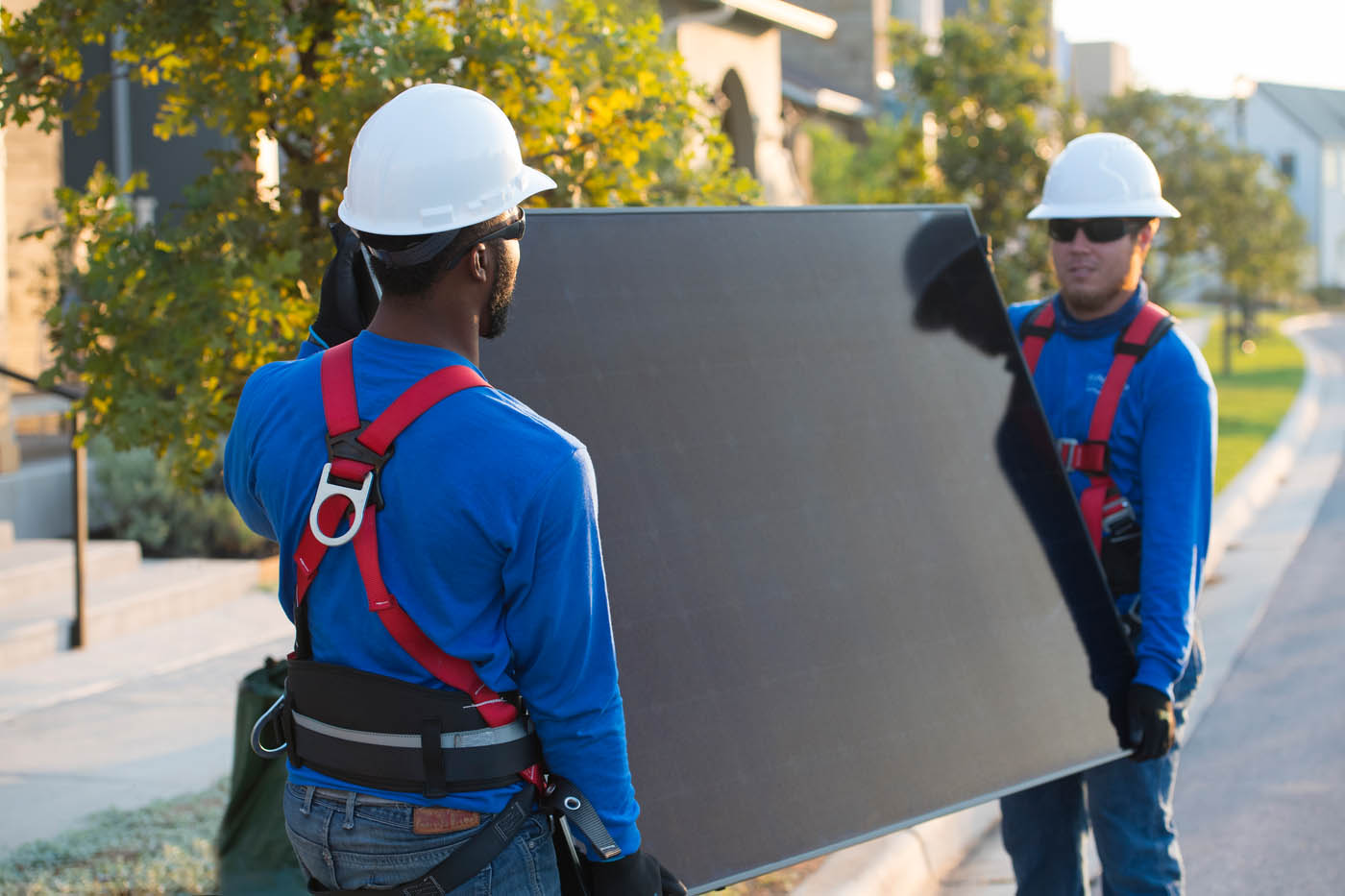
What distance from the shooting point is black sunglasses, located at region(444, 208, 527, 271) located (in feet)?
6.79

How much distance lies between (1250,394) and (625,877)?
25256 millimetres

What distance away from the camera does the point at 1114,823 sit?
362cm

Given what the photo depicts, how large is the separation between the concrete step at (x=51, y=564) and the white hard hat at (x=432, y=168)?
6484 millimetres

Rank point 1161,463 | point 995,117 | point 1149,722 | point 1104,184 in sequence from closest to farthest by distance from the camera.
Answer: point 1149,722 → point 1161,463 → point 1104,184 → point 995,117

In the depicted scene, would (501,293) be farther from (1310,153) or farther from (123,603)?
(1310,153)

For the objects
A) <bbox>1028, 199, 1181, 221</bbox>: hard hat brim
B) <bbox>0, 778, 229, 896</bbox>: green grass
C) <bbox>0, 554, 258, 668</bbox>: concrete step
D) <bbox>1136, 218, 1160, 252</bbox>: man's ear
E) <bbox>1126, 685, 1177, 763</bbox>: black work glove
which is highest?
<bbox>1028, 199, 1181, 221</bbox>: hard hat brim

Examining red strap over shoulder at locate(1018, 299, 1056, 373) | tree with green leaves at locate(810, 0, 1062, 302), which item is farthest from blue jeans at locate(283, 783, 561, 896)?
tree with green leaves at locate(810, 0, 1062, 302)

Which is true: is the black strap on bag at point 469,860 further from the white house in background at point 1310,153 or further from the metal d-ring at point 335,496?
the white house in background at point 1310,153

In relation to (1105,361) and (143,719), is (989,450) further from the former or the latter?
(143,719)

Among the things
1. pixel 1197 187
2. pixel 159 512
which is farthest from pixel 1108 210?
pixel 1197 187

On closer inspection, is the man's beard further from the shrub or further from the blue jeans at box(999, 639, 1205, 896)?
the shrub

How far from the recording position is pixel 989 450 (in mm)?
3418

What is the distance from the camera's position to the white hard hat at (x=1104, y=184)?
3705 millimetres

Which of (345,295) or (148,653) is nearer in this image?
(345,295)
